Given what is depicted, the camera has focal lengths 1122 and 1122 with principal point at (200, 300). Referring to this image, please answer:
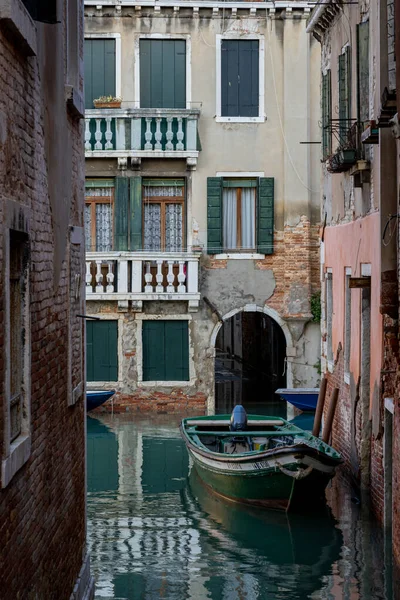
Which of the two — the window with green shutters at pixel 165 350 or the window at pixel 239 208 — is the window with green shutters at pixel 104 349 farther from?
the window at pixel 239 208

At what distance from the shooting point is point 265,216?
74.9ft

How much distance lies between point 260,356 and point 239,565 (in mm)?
17514

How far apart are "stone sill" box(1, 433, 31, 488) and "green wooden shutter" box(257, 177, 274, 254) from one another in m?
16.7

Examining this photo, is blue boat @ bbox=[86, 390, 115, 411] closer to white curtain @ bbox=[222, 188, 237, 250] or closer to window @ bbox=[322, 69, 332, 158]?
white curtain @ bbox=[222, 188, 237, 250]

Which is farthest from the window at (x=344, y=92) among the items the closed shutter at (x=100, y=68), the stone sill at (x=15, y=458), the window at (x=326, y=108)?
the stone sill at (x=15, y=458)

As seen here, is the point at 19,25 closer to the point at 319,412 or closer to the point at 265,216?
the point at 319,412

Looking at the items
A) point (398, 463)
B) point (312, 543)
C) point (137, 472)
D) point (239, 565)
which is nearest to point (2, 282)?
point (398, 463)

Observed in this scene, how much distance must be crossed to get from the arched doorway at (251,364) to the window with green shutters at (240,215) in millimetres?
2994

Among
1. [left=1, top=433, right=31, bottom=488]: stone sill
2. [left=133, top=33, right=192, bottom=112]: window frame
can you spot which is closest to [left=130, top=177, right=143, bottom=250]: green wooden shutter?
[left=133, top=33, right=192, bottom=112]: window frame

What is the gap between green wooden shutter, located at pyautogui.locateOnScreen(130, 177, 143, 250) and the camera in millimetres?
22828

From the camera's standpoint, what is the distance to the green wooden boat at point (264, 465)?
13.6 m

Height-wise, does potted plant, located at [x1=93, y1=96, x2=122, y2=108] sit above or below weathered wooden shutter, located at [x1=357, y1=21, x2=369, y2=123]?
above

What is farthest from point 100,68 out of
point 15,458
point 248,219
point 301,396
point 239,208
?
point 15,458

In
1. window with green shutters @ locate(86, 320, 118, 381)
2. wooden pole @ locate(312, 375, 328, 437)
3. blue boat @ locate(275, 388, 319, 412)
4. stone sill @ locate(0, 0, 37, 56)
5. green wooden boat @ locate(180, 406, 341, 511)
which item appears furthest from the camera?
window with green shutters @ locate(86, 320, 118, 381)
